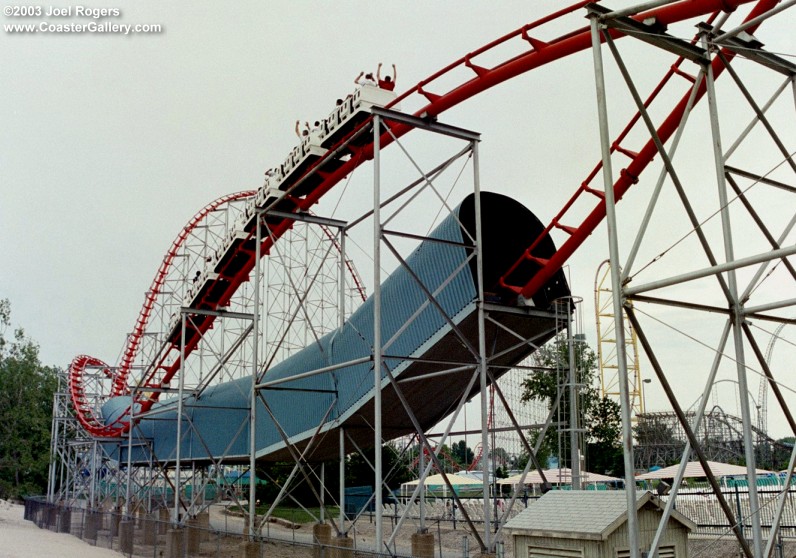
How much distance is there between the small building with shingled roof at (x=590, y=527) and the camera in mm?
10789

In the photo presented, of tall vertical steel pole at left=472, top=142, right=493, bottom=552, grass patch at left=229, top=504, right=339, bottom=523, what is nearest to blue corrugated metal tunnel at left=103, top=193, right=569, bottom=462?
tall vertical steel pole at left=472, top=142, right=493, bottom=552

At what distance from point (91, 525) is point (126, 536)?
6228 millimetres

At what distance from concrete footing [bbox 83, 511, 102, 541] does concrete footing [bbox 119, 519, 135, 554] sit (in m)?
3.68

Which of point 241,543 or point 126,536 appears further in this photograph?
Result: point 126,536

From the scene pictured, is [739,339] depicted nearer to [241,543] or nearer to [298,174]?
[241,543]

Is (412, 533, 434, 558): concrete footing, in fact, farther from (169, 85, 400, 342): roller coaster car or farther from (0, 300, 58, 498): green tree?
(0, 300, 58, 498): green tree

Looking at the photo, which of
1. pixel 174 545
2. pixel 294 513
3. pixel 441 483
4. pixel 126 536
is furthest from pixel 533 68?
pixel 441 483

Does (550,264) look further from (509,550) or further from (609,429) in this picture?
(609,429)

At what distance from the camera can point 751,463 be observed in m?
10.7

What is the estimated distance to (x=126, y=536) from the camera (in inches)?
1121

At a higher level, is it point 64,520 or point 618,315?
point 618,315

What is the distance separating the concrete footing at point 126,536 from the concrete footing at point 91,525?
3.68 metres

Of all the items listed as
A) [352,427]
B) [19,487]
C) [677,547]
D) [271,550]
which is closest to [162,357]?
[271,550]

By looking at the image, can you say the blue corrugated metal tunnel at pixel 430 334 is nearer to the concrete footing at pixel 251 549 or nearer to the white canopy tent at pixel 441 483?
the concrete footing at pixel 251 549
